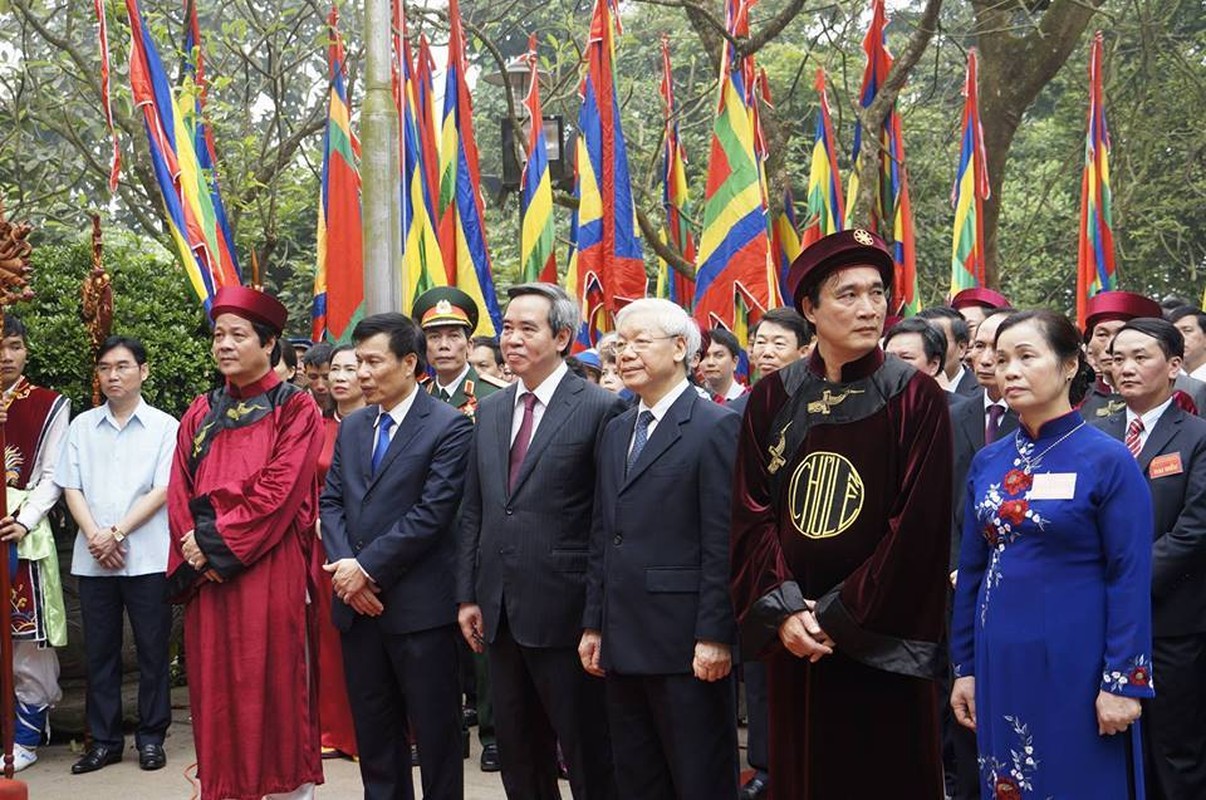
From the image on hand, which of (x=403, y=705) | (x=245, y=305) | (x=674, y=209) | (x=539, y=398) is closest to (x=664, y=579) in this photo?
(x=539, y=398)

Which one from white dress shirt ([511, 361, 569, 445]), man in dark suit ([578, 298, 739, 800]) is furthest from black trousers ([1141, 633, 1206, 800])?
white dress shirt ([511, 361, 569, 445])

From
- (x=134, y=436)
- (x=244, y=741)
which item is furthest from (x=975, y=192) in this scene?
(x=244, y=741)

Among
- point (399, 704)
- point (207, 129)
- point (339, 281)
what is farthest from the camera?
point (207, 129)

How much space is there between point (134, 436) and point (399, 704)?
91.2 inches

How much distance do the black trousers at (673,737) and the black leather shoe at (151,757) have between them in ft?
9.86

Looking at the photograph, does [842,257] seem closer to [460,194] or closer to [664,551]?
[664,551]

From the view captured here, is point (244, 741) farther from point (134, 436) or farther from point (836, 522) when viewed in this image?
point (836, 522)

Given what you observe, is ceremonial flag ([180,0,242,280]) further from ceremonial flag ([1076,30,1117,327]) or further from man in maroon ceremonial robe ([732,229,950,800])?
ceremonial flag ([1076,30,1117,327])

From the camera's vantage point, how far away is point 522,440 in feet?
15.7

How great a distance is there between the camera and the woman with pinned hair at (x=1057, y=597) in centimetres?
355

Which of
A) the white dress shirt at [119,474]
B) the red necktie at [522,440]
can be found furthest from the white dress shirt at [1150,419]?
the white dress shirt at [119,474]

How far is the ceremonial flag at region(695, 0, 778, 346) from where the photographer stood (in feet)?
25.1

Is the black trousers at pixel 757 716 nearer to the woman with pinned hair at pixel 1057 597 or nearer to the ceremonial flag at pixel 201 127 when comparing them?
the woman with pinned hair at pixel 1057 597

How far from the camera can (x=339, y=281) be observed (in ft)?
26.8
